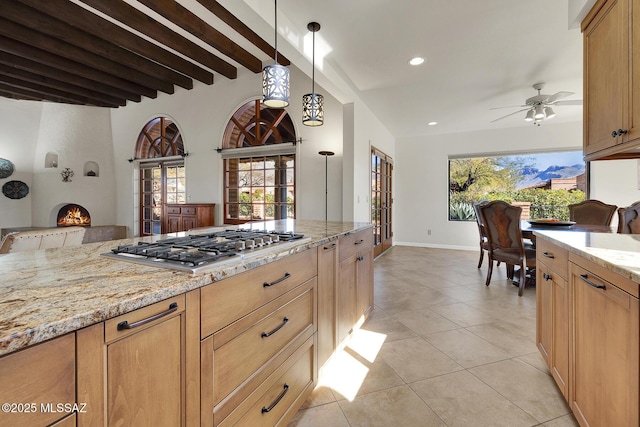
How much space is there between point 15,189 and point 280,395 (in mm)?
8511

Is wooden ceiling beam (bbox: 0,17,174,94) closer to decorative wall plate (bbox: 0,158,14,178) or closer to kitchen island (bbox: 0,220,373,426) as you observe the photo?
decorative wall plate (bbox: 0,158,14,178)

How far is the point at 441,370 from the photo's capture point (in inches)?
69.9

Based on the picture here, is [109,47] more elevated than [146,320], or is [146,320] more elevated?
[109,47]

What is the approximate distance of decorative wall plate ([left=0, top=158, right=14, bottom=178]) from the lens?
20.1 ft

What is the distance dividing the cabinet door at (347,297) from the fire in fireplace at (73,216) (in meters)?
7.32

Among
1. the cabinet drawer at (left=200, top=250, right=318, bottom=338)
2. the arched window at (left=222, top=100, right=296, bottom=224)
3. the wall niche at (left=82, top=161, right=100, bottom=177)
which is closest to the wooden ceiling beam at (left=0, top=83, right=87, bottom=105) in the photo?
the wall niche at (left=82, top=161, right=100, bottom=177)

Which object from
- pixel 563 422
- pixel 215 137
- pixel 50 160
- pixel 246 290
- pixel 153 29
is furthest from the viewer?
pixel 50 160

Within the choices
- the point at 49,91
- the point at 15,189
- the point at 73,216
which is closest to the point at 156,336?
the point at 49,91

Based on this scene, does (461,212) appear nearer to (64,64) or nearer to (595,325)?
(595,325)

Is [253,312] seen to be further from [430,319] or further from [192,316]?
[430,319]

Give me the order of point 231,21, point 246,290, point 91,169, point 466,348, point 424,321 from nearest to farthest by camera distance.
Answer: point 246,290 < point 466,348 < point 424,321 < point 231,21 < point 91,169

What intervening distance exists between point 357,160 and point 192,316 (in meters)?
3.57

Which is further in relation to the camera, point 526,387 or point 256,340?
point 526,387

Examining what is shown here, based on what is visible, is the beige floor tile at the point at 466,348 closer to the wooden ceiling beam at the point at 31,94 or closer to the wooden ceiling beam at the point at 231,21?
the wooden ceiling beam at the point at 231,21
